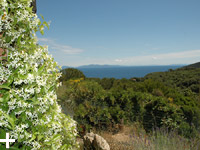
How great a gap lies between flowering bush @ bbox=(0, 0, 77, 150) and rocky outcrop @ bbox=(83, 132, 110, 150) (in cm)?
158

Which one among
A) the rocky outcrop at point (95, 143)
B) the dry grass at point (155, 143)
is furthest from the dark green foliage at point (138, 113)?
the rocky outcrop at point (95, 143)

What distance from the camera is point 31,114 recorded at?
2.11 meters

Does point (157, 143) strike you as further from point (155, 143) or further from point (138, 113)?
point (138, 113)

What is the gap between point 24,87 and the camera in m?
2.09

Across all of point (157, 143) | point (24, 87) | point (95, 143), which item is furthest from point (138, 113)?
point (24, 87)

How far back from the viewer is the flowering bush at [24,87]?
6.71 feet

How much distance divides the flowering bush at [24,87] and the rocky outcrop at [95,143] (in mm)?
1579

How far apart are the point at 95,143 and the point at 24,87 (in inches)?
95.4

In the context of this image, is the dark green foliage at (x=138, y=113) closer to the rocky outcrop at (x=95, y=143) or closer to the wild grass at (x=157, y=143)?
the wild grass at (x=157, y=143)

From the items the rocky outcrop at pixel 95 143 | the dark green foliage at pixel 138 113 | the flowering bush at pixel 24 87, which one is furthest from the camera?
the dark green foliage at pixel 138 113

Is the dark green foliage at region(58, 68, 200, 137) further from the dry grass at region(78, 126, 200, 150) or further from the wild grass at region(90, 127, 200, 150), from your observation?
the wild grass at region(90, 127, 200, 150)


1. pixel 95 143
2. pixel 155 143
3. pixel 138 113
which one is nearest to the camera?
pixel 155 143

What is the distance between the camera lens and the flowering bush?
2.04 meters

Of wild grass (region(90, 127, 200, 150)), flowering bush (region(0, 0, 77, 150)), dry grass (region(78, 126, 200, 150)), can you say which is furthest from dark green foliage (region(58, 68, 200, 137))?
flowering bush (region(0, 0, 77, 150))
